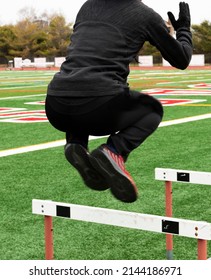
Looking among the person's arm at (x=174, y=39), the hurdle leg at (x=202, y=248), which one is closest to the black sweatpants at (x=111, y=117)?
the person's arm at (x=174, y=39)

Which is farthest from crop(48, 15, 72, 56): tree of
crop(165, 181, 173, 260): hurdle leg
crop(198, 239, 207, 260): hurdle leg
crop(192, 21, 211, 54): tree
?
crop(198, 239, 207, 260): hurdle leg

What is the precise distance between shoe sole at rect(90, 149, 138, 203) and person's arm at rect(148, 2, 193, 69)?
73 cm

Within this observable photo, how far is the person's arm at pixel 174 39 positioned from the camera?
389cm

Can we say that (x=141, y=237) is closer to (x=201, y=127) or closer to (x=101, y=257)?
(x=101, y=257)

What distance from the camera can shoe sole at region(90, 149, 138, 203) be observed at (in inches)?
148

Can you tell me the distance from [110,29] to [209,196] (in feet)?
11.7

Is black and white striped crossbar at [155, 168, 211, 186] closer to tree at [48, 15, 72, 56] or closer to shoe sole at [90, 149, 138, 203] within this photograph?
shoe sole at [90, 149, 138, 203]

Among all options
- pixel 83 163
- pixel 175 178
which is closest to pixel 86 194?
pixel 175 178

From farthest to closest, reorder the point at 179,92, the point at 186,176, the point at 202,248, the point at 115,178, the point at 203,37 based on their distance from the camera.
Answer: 1. the point at 203,37
2. the point at 179,92
3. the point at 186,176
4. the point at 115,178
5. the point at 202,248

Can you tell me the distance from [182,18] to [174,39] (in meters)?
0.25

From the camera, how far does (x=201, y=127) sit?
12.7m

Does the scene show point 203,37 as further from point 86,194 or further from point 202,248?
point 202,248

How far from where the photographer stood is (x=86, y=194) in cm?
724
